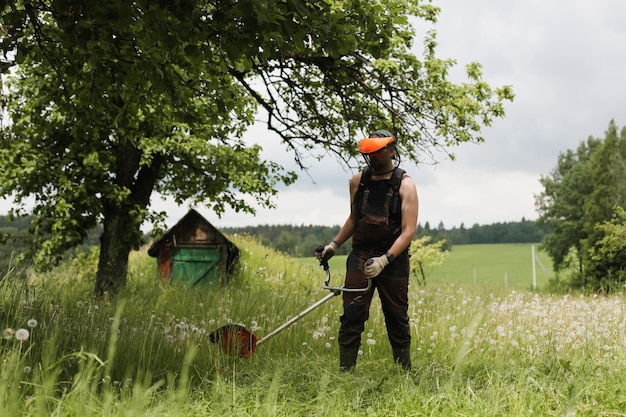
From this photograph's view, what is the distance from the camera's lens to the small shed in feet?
57.2

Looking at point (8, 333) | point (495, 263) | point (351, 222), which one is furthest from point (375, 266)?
point (495, 263)

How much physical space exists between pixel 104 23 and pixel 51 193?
796cm

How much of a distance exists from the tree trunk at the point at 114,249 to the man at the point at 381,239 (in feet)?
27.3

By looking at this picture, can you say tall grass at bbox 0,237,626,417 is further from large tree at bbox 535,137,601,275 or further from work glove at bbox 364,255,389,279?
large tree at bbox 535,137,601,275

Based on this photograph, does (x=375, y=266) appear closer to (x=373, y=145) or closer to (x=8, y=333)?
(x=373, y=145)

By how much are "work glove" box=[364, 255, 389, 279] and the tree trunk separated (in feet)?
28.7

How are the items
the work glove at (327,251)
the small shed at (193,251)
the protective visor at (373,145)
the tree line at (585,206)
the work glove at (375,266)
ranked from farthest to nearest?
the tree line at (585,206)
the small shed at (193,251)
the work glove at (327,251)
the protective visor at (373,145)
the work glove at (375,266)

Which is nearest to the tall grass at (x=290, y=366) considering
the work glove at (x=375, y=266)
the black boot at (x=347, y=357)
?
the black boot at (x=347, y=357)

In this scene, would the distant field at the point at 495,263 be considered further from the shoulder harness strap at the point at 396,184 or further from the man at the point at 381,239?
the shoulder harness strap at the point at 396,184

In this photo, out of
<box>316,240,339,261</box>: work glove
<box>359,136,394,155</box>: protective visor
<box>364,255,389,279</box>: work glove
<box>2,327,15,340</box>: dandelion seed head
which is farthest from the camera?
<box>316,240,339,261</box>: work glove

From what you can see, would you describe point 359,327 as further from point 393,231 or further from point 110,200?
point 110,200

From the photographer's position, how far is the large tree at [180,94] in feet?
17.4

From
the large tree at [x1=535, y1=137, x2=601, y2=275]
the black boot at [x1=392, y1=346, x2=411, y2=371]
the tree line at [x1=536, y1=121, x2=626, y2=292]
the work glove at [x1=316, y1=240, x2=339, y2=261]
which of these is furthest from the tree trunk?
the large tree at [x1=535, y1=137, x2=601, y2=275]

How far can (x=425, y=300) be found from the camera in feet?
37.5
